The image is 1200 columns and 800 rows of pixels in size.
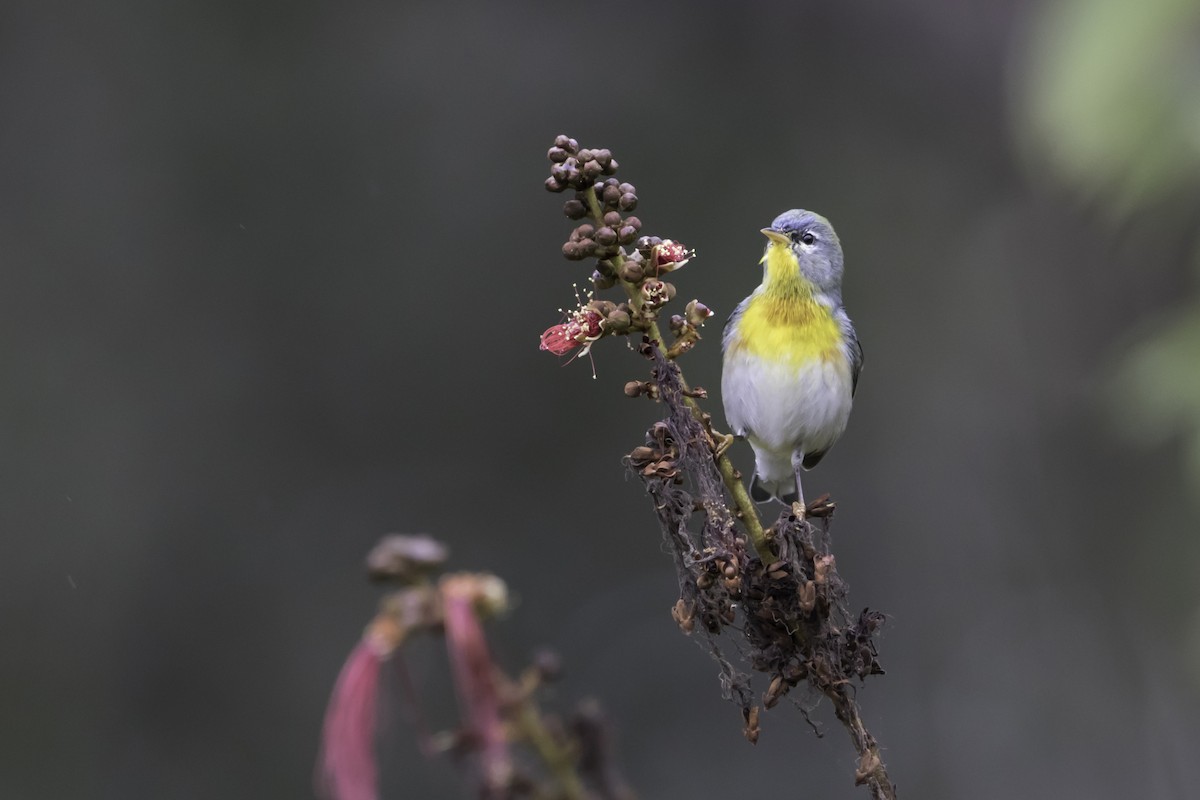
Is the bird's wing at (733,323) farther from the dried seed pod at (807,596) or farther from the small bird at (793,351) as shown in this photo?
the dried seed pod at (807,596)

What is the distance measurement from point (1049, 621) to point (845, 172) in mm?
2929

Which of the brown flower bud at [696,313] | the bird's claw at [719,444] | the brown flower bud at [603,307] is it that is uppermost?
the brown flower bud at [696,313]

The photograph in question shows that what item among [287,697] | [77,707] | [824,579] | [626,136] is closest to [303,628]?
[287,697]

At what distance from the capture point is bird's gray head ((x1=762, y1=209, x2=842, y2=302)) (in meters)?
3.87

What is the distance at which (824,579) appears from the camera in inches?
75.1

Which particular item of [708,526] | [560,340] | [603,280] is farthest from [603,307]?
[708,526]

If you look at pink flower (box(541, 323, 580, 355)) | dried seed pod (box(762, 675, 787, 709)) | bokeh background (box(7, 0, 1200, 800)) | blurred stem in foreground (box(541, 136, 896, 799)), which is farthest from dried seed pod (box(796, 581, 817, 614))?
bokeh background (box(7, 0, 1200, 800))

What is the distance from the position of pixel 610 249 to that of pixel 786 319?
2210mm

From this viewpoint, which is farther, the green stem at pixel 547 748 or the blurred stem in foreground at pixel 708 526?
the blurred stem in foreground at pixel 708 526

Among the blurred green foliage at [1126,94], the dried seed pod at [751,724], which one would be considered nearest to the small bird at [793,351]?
the blurred green foliage at [1126,94]

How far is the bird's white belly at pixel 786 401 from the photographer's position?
3885 mm

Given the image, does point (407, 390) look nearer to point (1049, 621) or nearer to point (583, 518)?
point (583, 518)

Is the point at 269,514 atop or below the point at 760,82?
below

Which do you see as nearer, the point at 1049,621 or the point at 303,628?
the point at 303,628
